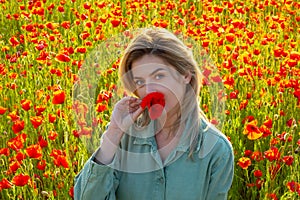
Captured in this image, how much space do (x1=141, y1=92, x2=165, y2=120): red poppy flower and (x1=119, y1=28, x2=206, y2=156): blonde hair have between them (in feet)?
0.55

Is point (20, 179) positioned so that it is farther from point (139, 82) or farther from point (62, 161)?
point (139, 82)

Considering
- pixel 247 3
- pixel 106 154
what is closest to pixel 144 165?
pixel 106 154

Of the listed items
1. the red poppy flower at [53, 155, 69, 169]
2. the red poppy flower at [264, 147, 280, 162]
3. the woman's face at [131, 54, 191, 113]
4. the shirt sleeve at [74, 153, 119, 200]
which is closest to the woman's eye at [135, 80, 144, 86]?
the woman's face at [131, 54, 191, 113]

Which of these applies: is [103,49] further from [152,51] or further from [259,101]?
[152,51]

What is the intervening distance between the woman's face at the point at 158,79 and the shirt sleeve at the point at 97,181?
0.84 ft

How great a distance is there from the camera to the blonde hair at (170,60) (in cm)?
185

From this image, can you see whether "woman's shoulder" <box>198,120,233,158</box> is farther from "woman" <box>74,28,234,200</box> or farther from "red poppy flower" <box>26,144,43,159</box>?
Result: "red poppy flower" <box>26,144,43,159</box>

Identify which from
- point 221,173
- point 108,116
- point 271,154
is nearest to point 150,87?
point 221,173

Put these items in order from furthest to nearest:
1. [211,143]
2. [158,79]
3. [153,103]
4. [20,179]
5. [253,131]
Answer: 1. [253,131]
2. [20,179]
3. [211,143]
4. [158,79]
5. [153,103]

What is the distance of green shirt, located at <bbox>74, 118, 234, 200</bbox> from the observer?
1.94 meters

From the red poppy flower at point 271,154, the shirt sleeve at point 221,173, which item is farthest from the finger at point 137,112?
the red poppy flower at point 271,154

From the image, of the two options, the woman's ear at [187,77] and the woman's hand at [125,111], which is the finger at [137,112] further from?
the woman's ear at [187,77]

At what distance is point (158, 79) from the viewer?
182 cm

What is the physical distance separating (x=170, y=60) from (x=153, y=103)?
0.21 metres
